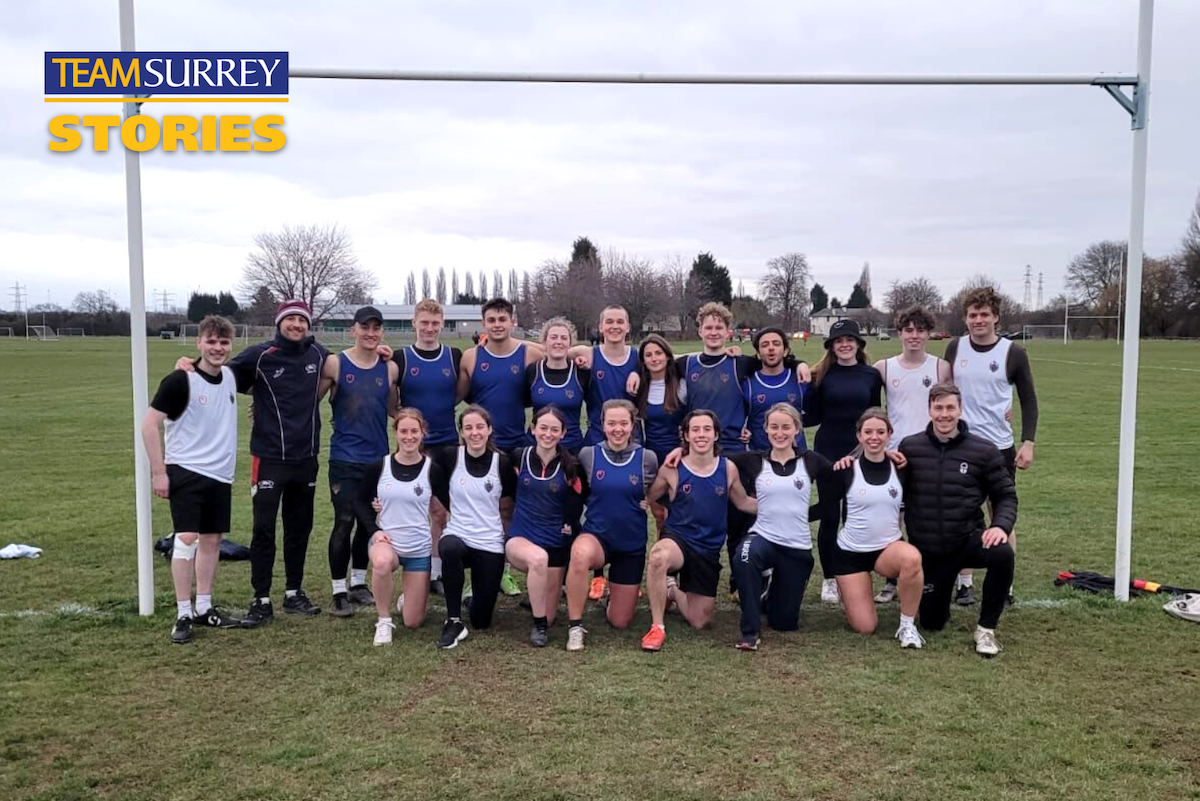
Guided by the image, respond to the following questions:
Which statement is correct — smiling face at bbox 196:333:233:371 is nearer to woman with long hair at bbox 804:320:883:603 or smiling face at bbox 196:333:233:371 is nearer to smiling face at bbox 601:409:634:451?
smiling face at bbox 601:409:634:451

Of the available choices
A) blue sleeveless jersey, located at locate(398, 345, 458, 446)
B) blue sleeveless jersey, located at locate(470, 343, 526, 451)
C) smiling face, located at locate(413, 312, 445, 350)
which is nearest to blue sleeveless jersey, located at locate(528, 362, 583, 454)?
blue sleeveless jersey, located at locate(470, 343, 526, 451)

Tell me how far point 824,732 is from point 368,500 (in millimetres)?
2889

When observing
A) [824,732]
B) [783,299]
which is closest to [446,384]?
[824,732]

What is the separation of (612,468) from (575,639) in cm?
96

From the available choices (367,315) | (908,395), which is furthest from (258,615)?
(908,395)

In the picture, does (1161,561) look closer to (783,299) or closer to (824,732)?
(824,732)

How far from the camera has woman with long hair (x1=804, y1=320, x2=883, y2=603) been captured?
5.45 metres

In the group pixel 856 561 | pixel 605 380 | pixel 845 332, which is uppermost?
pixel 845 332

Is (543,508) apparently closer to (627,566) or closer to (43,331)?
(627,566)

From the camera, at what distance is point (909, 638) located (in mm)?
4754

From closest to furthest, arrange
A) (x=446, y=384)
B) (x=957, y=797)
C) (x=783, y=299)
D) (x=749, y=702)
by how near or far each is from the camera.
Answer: (x=957, y=797)
(x=749, y=702)
(x=446, y=384)
(x=783, y=299)

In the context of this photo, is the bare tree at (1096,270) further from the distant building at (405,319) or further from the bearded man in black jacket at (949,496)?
the bearded man in black jacket at (949,496)

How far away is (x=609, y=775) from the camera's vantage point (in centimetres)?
334

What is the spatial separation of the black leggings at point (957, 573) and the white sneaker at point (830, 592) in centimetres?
67
